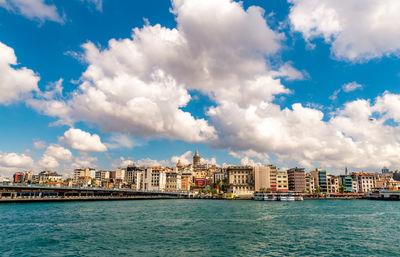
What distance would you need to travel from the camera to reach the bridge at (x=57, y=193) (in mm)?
115819

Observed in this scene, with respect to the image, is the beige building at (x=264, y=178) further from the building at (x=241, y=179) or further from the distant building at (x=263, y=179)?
the building at (x=241, y=179)

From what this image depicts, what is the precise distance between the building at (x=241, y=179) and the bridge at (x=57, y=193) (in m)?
29.2

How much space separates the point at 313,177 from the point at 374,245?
16795cm

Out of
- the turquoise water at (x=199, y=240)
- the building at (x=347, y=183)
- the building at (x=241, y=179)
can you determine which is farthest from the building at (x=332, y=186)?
the turquoise water at (x=199, y=240)

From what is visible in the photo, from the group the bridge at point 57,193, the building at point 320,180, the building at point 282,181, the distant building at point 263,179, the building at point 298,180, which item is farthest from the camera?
the building at point 320,180

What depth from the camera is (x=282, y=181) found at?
18138 centimetres

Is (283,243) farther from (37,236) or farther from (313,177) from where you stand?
(313,177)

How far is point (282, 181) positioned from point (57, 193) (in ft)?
435

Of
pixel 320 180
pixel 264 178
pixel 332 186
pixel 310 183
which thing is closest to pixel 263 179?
pixel 264 178

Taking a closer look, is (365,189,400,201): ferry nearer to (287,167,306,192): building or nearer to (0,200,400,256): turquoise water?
(287,167,306,192): building

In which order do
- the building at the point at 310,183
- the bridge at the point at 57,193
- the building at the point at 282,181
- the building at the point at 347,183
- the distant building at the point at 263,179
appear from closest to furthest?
the bridge at the point at 57,193 → the distant building at the point at 263,179 → the building at the point at 282,181 → the building at the point at 310,183 → the building at the point at 347,183

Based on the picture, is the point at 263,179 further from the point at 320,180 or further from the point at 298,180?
the point at 320,180

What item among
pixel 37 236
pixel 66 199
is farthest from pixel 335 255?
pixel 66 199

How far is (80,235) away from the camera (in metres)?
40.3
